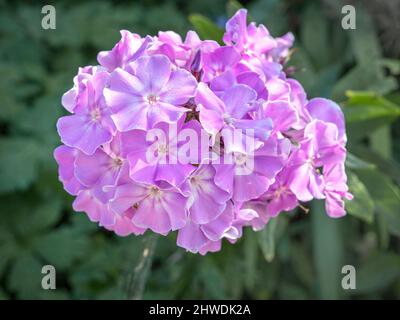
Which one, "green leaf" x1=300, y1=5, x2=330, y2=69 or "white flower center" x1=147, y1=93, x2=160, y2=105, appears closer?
"white flower center" x1=147, y1=93, x2=160, y2=105

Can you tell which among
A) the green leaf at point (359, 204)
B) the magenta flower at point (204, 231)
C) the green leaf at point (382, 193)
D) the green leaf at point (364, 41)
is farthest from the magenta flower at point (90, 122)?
the green leaf at point (364, 41)

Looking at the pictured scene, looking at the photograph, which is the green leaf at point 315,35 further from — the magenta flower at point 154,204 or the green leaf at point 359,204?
the magenta flower at point 154,204

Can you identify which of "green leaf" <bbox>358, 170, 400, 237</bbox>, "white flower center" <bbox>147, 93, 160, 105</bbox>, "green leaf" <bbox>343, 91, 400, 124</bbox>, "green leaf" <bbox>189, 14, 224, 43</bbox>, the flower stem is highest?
"green leaf" <bbox>189, 14, 224, 43</bbox>

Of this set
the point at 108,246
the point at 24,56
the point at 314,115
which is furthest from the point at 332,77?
the point at 24,56

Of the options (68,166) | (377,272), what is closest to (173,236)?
(68,166)

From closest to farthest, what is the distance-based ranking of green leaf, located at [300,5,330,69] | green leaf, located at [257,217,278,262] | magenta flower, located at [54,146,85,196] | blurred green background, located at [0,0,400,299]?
magenta flower, located at [54,146,85,196], green leaf, located at [257,217,278,262], blurred green background, located at [0,0,400,299], green leaf, located at [300,5,330,69]

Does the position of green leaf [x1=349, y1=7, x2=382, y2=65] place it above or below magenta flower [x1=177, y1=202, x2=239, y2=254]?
above

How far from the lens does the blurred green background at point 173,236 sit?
149cm

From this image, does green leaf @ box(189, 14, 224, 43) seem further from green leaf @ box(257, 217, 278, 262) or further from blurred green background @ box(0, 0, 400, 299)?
green leaf @ box(257, 217, 278, 262)

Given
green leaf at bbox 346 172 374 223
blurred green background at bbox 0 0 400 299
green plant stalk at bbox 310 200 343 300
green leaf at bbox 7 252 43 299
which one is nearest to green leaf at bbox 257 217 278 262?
blurred green background at bbox 0 0 400 299

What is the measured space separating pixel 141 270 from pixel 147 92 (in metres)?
0.43

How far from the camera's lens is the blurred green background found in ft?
4.89

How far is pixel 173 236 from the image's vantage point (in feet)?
4.97

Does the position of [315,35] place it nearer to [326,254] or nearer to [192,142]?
[326,254]
